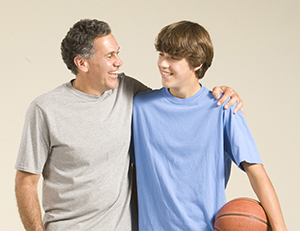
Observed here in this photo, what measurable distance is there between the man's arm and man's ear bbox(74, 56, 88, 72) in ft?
1.57

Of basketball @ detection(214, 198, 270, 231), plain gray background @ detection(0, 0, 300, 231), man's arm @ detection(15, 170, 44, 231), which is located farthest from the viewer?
plain gray background @ detection(0, 0, 300, 231)

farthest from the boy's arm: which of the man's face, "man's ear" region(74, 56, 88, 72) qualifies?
A: "man's ear" region(74, 56, 88, 72)

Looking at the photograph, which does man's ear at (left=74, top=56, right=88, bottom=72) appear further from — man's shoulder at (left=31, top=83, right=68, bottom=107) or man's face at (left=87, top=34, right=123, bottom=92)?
man's shoulder at (left=31, top=83, right=68, bottom=107)

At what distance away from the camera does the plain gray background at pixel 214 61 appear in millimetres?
2811

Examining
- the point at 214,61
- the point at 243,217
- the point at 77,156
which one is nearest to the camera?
the point at 243,217

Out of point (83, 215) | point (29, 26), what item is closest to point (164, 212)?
point (83, 215)

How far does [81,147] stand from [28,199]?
0.30 metres

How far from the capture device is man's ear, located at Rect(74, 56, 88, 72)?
1.81m

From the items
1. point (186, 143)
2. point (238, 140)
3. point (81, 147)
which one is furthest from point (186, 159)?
point (81, 147)

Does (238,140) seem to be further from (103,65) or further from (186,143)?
(103,65)

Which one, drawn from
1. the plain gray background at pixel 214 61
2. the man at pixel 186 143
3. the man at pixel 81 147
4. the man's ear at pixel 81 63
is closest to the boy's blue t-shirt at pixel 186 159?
the man at pixel 186 143

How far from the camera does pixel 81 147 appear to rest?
1721 mm

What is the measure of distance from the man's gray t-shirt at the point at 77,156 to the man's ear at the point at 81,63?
0.30ft

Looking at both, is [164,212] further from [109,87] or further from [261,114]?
[261,114]
